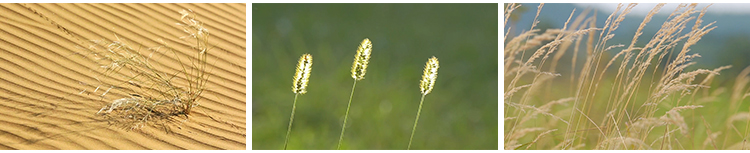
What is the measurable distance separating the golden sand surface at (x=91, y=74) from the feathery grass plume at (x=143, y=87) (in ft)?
0.13

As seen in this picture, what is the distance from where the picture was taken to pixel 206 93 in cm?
284

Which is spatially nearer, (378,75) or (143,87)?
(143,87)

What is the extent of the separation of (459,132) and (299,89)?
2.55 m

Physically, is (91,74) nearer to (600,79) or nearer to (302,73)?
(302,73)

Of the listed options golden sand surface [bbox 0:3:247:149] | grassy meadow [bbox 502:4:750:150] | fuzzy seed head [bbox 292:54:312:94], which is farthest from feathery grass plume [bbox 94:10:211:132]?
grassy meadow [bbox 502:4:750:150]

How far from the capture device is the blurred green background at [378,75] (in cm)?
394

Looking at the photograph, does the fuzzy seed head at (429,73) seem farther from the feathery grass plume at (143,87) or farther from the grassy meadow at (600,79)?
the feathery grass plume at (143,87)

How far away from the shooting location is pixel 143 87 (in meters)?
2.73

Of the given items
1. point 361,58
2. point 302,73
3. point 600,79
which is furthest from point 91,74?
point 600,79

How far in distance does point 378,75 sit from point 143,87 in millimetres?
2233

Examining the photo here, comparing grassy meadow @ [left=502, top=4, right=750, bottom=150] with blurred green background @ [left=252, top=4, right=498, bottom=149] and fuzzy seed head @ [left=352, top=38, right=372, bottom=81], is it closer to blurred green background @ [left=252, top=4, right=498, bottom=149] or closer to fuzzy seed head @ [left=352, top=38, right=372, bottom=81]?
fuzzy seed head @ [left=352, top=38, right=372, bottom=81]

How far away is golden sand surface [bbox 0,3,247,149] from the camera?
2.38 metres

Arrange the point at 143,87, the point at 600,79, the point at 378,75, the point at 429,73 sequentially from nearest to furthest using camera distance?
the point at 429,73, the point at 600,79, the point at 143,87, the point at 378,75

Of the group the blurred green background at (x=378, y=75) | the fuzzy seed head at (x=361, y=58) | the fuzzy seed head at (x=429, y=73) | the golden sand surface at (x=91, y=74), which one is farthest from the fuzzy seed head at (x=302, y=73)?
the blurred green background at (x=378, y=75)
